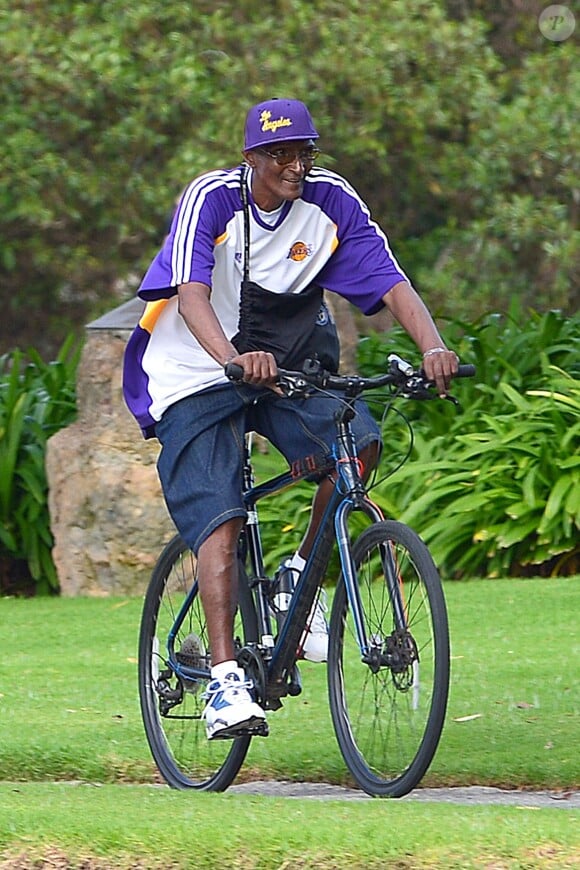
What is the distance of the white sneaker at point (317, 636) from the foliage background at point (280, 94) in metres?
9.41

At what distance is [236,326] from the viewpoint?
17.0 ft

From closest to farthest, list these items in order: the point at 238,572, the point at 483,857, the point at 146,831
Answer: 1. the point at 483,857
2. the point at 146,831
3. the point at 238,572

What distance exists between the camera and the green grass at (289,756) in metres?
4.16

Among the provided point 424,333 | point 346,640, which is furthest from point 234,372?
point 346,640

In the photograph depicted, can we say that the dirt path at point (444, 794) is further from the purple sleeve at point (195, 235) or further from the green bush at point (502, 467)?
the green bush at point (502, 467)

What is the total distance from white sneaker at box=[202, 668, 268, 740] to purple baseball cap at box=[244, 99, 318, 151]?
4.87 ft

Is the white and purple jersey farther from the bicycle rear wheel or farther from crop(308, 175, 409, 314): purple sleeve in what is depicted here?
the bicycle rear wheel

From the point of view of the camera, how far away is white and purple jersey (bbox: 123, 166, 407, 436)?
500 cm

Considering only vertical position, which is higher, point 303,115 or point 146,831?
point 303,115

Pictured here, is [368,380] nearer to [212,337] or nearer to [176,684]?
[212,337]

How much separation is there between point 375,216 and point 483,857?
13797mm

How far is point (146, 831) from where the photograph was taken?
169 inches

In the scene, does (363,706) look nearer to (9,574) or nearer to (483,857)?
(483,857)

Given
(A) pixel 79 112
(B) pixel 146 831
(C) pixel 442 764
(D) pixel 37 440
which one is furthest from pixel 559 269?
(B) pixel 146 831
